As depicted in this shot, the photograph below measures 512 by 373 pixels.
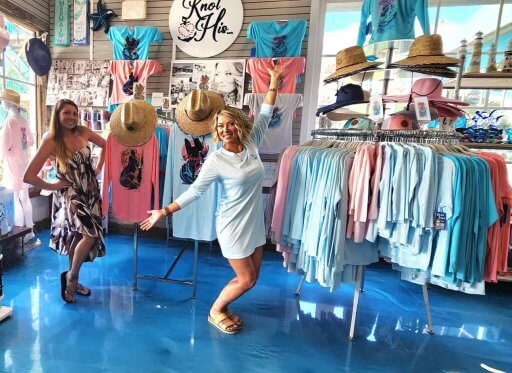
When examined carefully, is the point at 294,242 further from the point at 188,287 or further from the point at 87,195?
the point at 87,195

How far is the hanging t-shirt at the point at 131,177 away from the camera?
2.84 metres

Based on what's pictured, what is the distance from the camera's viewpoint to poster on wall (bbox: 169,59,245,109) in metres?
4.24

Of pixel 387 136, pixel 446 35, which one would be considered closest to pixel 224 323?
pixel 387 136

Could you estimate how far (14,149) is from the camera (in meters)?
3.71

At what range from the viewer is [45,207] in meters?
5.01

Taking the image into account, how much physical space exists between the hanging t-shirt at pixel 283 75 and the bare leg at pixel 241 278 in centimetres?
239

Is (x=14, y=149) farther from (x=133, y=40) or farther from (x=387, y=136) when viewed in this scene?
(x=387, y=136)

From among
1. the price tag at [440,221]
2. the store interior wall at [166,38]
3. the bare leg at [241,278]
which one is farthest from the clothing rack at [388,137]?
the store interior wall at [166,38]

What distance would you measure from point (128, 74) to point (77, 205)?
2481mm

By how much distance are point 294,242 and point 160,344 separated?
1283mm

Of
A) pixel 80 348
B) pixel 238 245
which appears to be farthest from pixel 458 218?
pixel 80 348

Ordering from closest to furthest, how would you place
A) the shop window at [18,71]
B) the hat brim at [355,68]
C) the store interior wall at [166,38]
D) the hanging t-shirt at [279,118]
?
the hat brim at [355,68]
the hanging t-shirt at [279,118]
the store interior wall at [166,38]
the shop window at [18,71]

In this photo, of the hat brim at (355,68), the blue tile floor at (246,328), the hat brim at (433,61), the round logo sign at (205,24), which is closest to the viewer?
the blue tile floor at (246,328)

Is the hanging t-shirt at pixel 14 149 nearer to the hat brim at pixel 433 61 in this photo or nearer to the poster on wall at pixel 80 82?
the poster on wall at pixel 80 82
